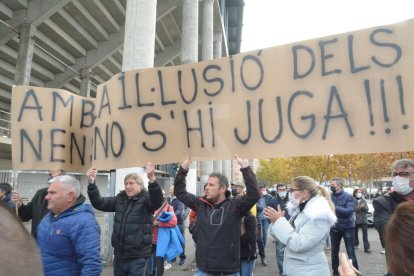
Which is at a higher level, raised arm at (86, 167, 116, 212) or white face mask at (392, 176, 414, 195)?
white face mask at (392, 176, 414, 195)

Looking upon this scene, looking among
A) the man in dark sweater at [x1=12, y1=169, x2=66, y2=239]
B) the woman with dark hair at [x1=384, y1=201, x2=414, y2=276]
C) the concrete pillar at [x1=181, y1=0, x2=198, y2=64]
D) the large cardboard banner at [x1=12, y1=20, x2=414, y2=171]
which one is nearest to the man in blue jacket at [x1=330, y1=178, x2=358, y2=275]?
the large cardboard banner at [x1=12, y1=20, x2=414, y2=171]

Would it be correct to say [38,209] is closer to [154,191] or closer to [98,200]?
[98,200]

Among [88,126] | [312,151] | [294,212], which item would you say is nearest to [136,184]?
[88,126]

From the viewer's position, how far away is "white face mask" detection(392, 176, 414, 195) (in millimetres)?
2904

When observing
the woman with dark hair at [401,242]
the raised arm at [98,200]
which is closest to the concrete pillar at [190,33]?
the raised arm at [98,200]

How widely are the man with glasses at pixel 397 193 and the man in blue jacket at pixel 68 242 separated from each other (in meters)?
2.18

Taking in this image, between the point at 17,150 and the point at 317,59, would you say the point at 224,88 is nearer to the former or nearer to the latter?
the point at 317,59

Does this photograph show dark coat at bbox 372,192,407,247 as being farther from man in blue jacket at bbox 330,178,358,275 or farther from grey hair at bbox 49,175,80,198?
man in blue jacket at bbox 330,178,358,275

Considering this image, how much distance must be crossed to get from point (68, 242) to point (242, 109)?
1.73 meters

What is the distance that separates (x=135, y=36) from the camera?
306 inches

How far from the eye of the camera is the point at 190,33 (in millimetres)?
16547

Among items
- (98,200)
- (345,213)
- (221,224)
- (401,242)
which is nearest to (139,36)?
(98,200)

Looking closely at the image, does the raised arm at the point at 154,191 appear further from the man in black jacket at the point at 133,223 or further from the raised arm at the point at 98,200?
the raised arm at the point at 98,200

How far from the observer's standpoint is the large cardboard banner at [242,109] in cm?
274
